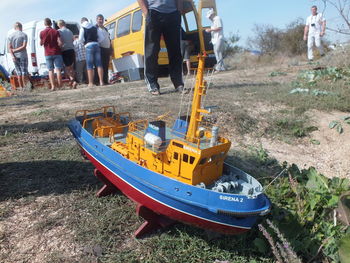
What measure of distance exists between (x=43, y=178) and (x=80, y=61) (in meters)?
9.28

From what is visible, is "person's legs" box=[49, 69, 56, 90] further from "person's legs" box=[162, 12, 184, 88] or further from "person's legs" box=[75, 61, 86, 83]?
"person's legs" box=[162, 12, 184, 88]

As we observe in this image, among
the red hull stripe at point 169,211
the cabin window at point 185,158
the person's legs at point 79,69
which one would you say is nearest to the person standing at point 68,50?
the person's legs at point 79,69

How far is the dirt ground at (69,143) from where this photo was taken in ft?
10.1

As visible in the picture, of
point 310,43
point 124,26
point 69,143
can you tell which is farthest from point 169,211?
point 310,43

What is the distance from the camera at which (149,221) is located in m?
3.24

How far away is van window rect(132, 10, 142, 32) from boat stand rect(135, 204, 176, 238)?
10167 mm

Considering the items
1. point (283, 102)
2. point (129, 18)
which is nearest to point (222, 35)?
point (129, 18)

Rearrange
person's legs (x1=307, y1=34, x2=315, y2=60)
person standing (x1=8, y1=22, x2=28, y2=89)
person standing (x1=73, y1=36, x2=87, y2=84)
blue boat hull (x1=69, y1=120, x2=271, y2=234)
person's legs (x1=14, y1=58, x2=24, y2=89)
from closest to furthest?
blue boat hull (x1=69, y1=120, x2=271, y2=234), person standing (x1=8, y1=22, x2=28, y2=89), person's legs (x1=14, y1=58, x2=24, y2=89), person standing (x1=73, y1=36, x2=87, y2=84), person's legs (x1=307, y1=34, x2=315, y2=60)

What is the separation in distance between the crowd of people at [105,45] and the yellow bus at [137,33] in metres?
0.50

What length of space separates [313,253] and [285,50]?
68.6ft

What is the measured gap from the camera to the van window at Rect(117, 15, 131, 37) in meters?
12.8

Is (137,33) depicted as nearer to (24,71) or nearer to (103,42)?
(103,42)

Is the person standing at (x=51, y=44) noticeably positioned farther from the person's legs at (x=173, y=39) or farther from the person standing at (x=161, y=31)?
the person's legs at (x=173, y=39)

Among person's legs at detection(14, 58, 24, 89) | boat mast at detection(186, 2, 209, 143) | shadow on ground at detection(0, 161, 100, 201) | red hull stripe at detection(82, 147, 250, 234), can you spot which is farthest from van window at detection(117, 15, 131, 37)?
red hull stripe at detection(82, 147, 250, 234)
